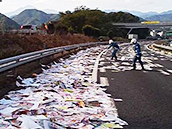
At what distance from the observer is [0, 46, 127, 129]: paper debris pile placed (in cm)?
455

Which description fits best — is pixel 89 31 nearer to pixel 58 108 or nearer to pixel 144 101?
pixel 144 101

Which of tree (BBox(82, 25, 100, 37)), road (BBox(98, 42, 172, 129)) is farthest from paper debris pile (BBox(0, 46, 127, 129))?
tree (BBox(82, 25, 100, 37))

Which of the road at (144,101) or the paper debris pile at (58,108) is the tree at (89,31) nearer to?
the road at (144,101)

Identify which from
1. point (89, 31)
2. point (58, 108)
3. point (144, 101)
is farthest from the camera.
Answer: point (89, 31)

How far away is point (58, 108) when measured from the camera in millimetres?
5516

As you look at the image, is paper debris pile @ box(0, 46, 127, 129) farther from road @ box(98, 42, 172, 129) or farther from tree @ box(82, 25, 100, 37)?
tree @ box(82, 25, 100, 37)

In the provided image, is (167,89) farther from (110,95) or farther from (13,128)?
(13,128)

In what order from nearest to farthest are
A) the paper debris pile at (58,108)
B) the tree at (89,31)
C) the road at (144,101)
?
the paper debris pile at (58,108), the road at (144,101), the tree at (89,31)

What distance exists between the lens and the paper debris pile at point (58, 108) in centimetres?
455

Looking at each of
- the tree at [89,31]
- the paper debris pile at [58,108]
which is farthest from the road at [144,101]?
the tree at [89,31]

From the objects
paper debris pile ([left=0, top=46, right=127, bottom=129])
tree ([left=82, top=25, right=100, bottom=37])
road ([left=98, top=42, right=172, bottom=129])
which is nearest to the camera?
paper debris pile ([left=0, top=46, right=127, bottom=129])

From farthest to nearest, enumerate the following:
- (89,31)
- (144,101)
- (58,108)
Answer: (89,31)
(144,101)
(58,108)

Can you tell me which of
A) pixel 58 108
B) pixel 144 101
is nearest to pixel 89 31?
pixel 144 101

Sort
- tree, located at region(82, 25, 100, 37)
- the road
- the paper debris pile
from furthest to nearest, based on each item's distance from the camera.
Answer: tree, located at region(82, 25, 100, 37) < the road < the paper debris pile
